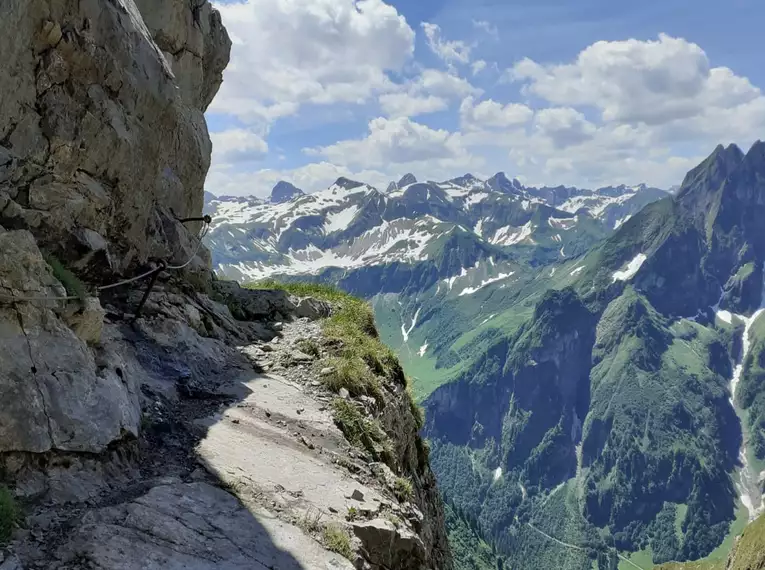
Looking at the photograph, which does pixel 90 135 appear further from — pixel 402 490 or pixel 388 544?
pixel 388 544

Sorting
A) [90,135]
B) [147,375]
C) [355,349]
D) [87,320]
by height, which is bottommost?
[147,375]

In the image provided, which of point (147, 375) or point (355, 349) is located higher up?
point (355, 349)

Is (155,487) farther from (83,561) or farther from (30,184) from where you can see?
(30,184)

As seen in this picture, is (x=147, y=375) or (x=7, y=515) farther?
(x=147, y=375)

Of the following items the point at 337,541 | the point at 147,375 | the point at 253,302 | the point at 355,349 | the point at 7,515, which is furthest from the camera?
the point at 253,302

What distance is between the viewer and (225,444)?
1267cm

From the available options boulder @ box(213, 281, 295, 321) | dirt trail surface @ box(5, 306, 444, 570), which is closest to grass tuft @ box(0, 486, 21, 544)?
dirt trail surface @ box(5, 306, 444, 570)

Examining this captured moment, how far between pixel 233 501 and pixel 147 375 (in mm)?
5469

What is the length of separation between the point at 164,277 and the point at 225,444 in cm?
860

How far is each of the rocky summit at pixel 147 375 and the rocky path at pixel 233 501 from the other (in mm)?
42

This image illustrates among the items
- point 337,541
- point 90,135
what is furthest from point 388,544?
point 90,135

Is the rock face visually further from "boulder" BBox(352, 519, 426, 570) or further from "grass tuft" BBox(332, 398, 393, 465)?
"boulder" BBox(352, 519, 426, 570)

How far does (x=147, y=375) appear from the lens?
14.7 metres

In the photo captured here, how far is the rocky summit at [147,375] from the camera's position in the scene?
30.2ft
